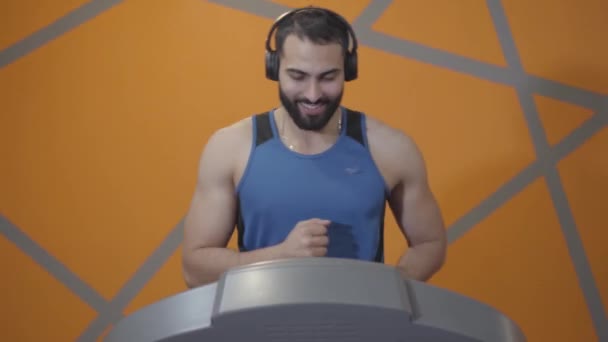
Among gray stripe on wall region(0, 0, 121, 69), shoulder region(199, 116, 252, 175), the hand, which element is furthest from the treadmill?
gray stripe on wall region(0, 0, 121, 69)

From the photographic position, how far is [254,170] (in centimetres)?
147

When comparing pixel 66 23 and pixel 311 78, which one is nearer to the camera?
pixel 311 78

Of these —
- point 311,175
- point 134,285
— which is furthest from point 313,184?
point 134,285

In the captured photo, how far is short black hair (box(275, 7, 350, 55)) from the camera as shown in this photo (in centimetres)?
138

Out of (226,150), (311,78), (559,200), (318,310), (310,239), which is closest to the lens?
(318,310)

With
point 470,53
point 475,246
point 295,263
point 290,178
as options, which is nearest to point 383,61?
point 470,53

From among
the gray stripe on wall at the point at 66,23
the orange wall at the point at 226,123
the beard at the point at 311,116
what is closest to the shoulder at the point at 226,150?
the beard at the point at 311,116

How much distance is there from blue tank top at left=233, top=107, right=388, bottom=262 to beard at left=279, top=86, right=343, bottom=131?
7 centimetres

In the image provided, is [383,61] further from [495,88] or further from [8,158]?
[8,158]

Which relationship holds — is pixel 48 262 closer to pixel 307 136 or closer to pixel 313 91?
pixel 307 136

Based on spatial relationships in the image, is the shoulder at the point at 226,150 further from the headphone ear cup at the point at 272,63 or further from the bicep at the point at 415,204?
the bicep at the point at 415,204

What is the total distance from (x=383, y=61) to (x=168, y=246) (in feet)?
2.23

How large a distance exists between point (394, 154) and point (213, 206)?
0.30 metres

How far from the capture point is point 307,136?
1497 millimetres
